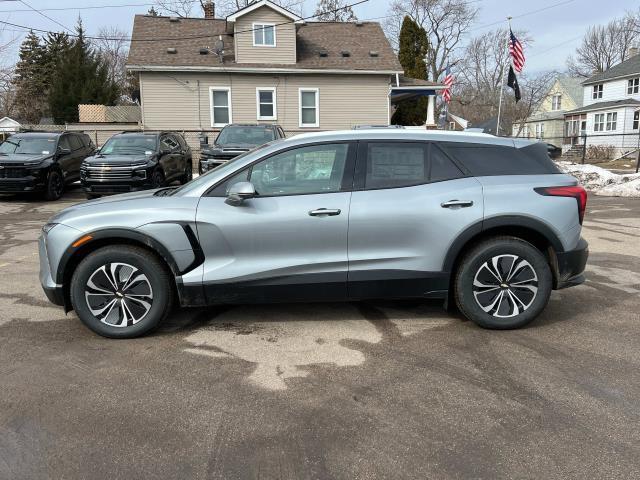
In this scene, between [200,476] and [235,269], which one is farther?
[235,269]

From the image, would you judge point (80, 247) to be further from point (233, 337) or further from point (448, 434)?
point (448, 434)

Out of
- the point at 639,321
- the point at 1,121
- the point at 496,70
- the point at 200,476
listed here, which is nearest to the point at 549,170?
the point at 639,321

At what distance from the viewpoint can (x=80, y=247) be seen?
4.21 meters

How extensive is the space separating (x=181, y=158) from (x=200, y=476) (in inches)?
526

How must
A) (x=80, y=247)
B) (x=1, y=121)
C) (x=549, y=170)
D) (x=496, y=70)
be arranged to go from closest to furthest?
(x=80, y=247)
(x=549, y=170)
(x=1, y=121)
(x=496, y=70)

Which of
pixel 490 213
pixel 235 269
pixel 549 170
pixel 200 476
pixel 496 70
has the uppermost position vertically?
pixel 496 70

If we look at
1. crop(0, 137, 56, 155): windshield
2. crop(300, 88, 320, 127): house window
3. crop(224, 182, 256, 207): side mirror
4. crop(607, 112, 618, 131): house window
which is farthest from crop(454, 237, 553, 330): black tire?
crop(607, 112, 618, 131): house window

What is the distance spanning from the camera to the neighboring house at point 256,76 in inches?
878

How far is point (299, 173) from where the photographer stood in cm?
438

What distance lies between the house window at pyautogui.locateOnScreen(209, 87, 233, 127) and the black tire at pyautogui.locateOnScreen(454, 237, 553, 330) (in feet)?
65.6

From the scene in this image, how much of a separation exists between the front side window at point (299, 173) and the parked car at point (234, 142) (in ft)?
29.9

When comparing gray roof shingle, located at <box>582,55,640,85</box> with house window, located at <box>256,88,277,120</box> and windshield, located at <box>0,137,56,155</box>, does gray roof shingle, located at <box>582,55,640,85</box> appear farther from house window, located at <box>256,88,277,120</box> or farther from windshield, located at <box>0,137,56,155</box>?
windshield, located at <box>0,137,56,155</box>

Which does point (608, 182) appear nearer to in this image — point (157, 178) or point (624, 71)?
point (157, 178)

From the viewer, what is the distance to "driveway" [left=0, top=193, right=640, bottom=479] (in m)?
2.74
